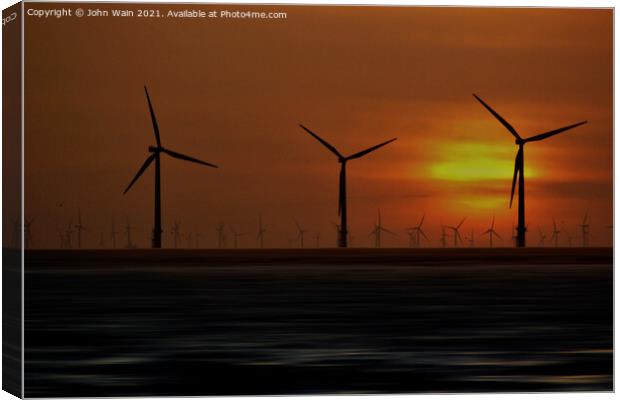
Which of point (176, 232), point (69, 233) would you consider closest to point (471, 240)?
point (176, 232)

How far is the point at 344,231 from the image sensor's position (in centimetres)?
1881

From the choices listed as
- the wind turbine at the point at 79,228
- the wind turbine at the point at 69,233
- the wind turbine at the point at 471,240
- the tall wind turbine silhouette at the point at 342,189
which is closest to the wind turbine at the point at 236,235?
the tall wind turbine silhouette at the point at 342,189

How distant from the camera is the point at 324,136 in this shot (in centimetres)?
1884

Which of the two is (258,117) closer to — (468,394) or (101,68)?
(101,68)

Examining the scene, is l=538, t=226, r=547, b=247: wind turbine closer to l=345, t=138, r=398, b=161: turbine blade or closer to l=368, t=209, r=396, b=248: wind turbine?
l=368, t=209, r=396, b=248: wind turbine

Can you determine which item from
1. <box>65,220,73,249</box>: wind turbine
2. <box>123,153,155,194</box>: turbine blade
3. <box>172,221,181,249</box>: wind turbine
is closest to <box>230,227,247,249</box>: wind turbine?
<box>172,221,181,249</box>: wind turbine

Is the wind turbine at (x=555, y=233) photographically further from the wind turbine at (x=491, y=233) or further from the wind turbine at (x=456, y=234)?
the wind turbine at (x=456, y=234)

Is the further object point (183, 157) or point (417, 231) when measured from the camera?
point (417, 231)

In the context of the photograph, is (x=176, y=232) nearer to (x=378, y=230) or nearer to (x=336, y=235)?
(x=336, y=235)

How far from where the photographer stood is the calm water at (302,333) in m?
18.0

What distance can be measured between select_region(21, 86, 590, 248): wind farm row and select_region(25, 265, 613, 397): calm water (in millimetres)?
339

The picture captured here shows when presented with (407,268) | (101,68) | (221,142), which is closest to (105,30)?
(101,68)

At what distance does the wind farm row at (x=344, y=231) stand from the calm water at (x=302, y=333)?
1.11 ft

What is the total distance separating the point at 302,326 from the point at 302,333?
0.39 feet
